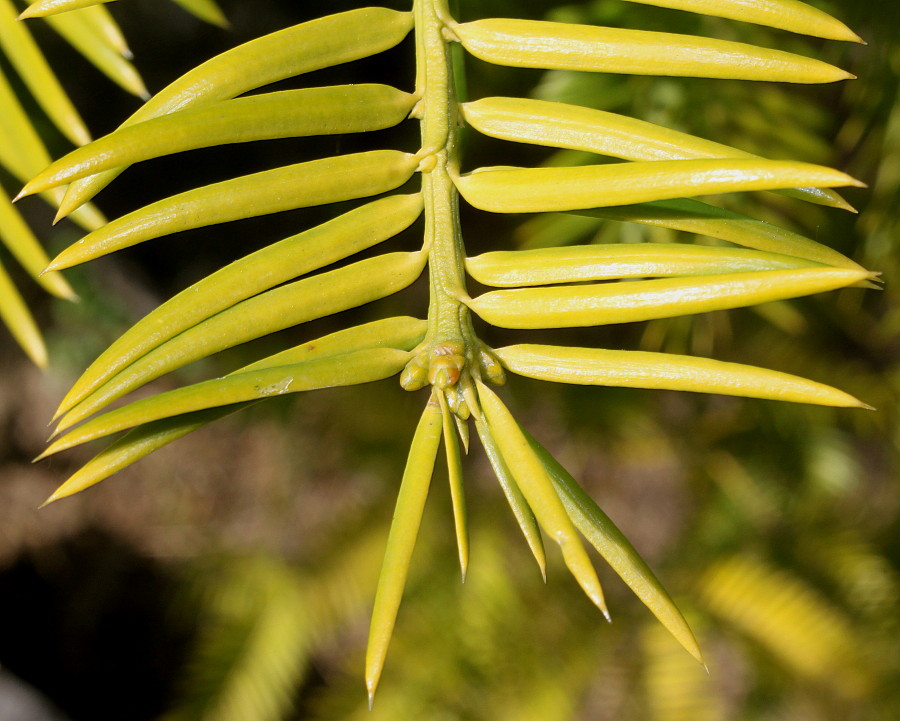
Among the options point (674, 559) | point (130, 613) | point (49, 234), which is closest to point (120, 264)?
point (49, 234)

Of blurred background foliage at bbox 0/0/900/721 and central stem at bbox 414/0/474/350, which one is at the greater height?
central stem at bbox 414/0/474/350

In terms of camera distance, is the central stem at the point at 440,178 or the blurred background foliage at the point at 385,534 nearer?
the central stem at the point at 440,178

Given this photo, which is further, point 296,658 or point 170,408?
point 296,658

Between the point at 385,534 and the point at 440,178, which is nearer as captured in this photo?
the point at 440,178

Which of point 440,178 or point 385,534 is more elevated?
point 440,178

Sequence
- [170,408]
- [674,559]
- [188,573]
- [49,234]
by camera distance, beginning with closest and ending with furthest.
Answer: [170,408] → [49,234] → [674,559] → [188,573]

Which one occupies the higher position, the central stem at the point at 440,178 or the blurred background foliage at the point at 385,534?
the central stem at the point at 440,178

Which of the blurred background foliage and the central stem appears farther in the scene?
the blurred background foliage

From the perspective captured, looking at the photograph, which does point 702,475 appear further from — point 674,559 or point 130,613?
point 130,613
